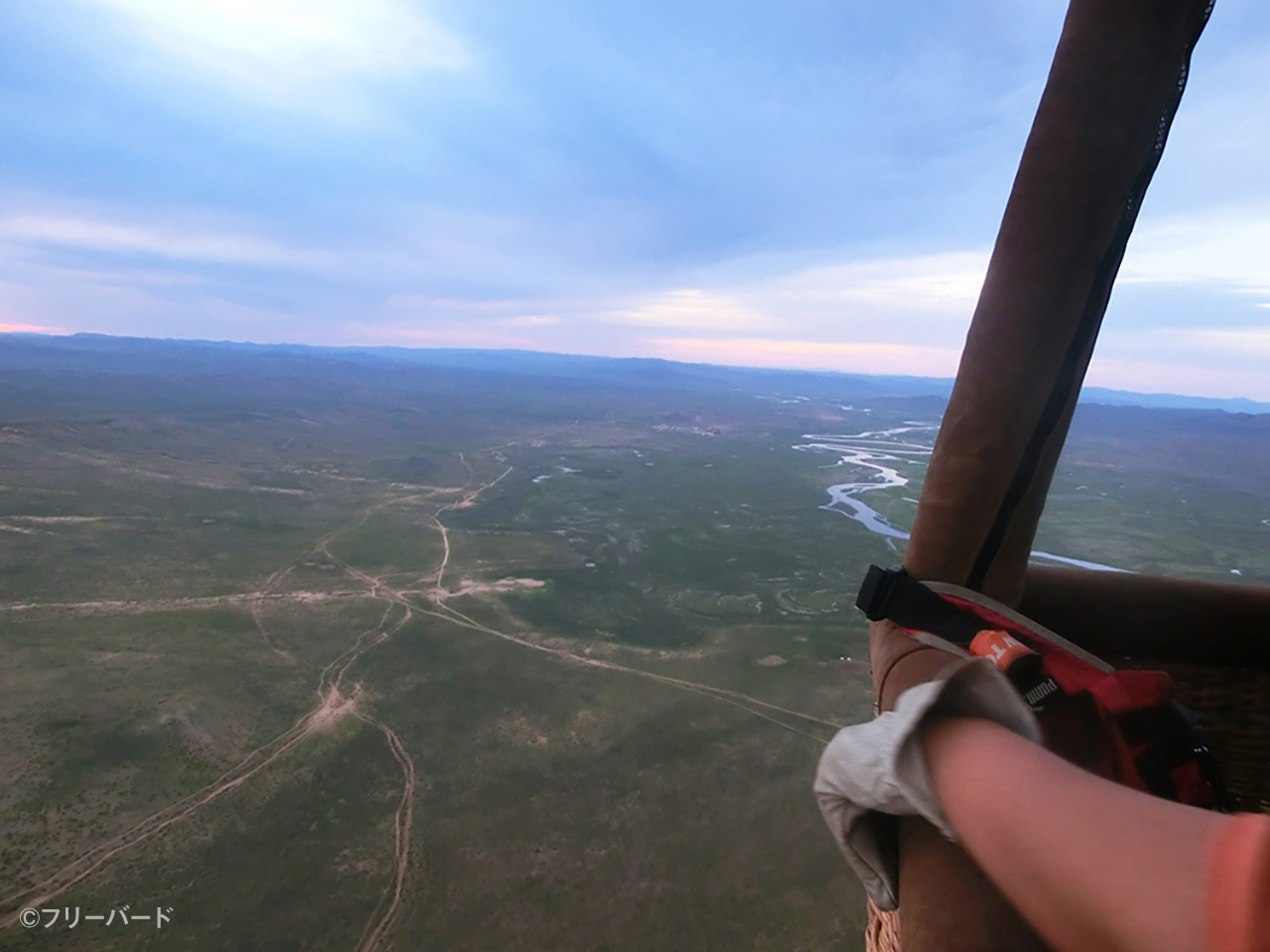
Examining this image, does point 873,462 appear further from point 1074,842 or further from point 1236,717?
point 1074,842

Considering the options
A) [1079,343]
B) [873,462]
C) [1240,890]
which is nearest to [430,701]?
[1079,343]

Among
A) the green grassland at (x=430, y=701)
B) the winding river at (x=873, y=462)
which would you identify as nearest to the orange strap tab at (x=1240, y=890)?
the green grassland at (x=430, y=701)

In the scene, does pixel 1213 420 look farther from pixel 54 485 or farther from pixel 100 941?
pixel 54 485

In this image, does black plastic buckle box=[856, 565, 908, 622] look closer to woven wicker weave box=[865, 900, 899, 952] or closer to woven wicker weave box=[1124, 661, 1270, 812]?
woven wicker weave box=[865, 900, 899, 952]

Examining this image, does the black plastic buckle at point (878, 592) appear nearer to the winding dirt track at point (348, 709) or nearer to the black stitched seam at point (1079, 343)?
the black stitched seam at point (1079, 343)

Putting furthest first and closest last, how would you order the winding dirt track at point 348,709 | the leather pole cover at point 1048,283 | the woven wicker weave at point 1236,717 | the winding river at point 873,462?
the winding river at point 873,462 < the winding dirt track at point 348,709 < the woven wicker weave at point 1236,717 < the leather pole cover at point 1048,283

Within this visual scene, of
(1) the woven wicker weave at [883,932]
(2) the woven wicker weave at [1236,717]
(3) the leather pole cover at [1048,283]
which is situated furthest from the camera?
(2) the woven wicker weave at [1236,717]
